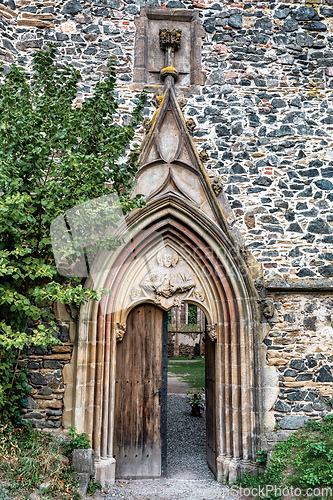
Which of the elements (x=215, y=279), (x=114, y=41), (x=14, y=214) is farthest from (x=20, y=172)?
(x=114, y=41)

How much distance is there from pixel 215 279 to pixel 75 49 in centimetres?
448

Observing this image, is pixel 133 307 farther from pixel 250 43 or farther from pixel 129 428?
pixel 250 43

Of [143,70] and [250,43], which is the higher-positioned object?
[250,43]

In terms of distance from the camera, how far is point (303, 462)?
490 cm

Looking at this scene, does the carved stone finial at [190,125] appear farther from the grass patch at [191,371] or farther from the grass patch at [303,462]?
the grass patch at [191,371]

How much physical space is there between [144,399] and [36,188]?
333 centimetres

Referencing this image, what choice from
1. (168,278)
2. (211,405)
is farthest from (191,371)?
(168,278)

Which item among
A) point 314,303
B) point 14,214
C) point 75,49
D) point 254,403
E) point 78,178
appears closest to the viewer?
point 14,214

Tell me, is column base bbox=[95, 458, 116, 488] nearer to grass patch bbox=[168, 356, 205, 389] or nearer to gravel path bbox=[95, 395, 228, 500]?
gravel path bbox=[95, 395, 228, 500]

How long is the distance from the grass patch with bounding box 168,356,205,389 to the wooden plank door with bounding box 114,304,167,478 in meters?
6.62

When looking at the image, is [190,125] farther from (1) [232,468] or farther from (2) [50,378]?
(1) [232,468]

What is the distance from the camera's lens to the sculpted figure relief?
5914mm

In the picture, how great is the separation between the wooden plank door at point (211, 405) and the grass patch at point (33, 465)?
2112 mm

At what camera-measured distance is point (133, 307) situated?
19.3 ft
